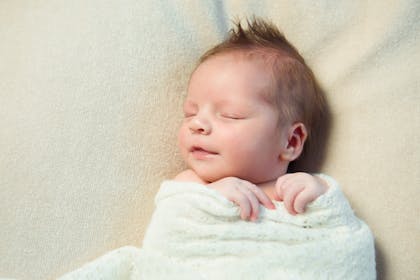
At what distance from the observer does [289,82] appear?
128 cm

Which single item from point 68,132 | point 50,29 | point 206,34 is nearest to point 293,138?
point 206,34

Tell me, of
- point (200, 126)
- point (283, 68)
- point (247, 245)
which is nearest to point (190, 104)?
point (200, 126)

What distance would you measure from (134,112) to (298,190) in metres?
0.42

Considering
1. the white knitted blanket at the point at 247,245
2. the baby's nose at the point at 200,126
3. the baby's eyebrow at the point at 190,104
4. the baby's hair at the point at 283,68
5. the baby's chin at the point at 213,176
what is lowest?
the white knitted blanket at the point at 247,245

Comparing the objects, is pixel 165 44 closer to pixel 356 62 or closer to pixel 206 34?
pixel 206 34

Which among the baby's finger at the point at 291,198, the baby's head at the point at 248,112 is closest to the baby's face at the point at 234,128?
the baby's head at the point at 248,112

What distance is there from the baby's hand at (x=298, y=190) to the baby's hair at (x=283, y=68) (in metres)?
0.15

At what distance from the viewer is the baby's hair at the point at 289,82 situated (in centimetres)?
127

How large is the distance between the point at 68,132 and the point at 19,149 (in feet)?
0.36

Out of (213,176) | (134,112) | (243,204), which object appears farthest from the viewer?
(134,112)

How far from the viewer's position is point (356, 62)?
1.33 m

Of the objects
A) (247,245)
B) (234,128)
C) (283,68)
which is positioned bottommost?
(247,245)

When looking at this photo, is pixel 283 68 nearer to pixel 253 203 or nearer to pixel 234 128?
pixel 234 128

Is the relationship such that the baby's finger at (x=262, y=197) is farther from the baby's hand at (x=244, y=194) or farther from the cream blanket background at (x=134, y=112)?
the cream blanket background at (x=134, y=112)
